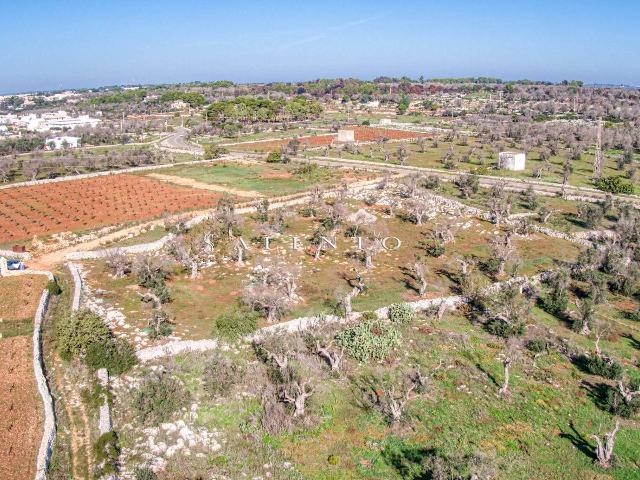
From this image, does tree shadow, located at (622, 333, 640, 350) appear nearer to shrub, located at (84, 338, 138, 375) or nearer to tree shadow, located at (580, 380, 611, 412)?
tree shadow, located at (580, 380, 611, 412)

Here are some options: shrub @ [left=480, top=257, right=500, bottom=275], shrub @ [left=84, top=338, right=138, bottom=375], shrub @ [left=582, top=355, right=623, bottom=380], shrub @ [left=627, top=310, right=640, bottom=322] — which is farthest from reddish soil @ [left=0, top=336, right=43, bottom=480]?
shrub @ [left=627, top=310, right=640, bottom=322]

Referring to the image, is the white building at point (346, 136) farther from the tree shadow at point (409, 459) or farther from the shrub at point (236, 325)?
the tree shadow at point (409, 459)

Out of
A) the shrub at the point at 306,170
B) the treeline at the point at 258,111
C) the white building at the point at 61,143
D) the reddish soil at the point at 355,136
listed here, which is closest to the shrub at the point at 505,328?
the shrub at the point at 306,170

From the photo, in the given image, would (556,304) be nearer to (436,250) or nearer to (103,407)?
(436,250)

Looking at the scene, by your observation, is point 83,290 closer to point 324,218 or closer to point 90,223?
point 90,223

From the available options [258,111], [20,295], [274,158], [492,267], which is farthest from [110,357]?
[258,111]
